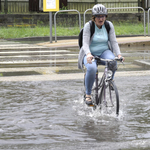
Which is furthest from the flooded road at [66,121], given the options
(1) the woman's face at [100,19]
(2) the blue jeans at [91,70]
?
(1) the woman's face at [100,19]

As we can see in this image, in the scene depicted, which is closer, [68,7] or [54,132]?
[54,132]

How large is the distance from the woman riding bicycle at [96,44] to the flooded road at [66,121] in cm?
49

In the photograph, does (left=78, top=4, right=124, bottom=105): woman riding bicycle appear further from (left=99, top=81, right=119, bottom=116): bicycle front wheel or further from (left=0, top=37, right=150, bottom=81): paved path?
(left=0, top=37, right=150, bottom=81): paved path

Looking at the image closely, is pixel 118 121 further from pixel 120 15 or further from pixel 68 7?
pixel 68 7

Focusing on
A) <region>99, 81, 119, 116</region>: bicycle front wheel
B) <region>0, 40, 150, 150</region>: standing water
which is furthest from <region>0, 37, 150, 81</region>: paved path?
<region>99, 81, 119, 116</region>: bicycle front wheel

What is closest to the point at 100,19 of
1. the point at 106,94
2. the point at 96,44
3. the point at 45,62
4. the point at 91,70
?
the point at 96,44

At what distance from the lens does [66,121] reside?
17.8 ft

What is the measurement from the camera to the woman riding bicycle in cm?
579

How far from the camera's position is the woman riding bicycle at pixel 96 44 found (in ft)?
19.0

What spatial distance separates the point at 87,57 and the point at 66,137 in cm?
128

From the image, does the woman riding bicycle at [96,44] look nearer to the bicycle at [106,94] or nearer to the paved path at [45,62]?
the bicycle at [106,94]

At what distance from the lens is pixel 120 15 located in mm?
31141

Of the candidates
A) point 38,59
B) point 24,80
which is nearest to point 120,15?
point 38,59

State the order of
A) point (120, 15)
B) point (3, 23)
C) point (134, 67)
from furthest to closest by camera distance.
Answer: point (120, 15) → point (3, 23) → point (134, 67)
